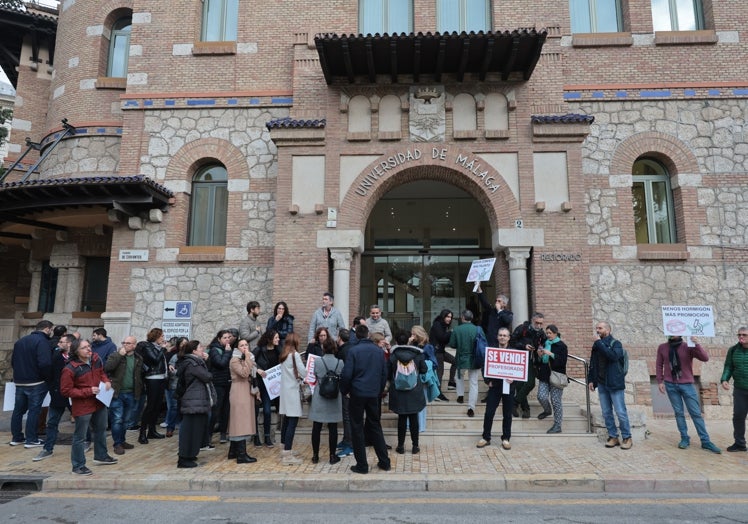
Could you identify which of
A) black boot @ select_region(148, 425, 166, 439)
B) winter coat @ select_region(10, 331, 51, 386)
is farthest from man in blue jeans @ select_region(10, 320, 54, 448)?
black boot @ select_region(148, 425, 166, 439)

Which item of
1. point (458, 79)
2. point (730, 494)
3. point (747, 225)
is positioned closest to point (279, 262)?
point (458, 79)

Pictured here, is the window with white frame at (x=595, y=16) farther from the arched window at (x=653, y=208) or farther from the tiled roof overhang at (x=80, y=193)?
the tiled roof overhang at (x=80, y=193)

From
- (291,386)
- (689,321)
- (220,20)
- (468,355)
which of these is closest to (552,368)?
(468,355)

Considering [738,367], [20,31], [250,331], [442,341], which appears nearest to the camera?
[738,367]

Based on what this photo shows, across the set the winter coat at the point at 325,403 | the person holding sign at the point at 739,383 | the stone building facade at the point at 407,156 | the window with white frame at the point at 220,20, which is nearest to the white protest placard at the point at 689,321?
the person holding sign at the point at 739,383

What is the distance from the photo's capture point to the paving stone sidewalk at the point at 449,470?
6160mm

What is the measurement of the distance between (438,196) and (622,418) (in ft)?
29.9

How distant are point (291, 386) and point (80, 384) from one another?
3.03 metres

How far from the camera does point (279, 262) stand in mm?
10789

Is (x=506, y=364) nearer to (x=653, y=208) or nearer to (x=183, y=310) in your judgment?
(x=653, y=208)

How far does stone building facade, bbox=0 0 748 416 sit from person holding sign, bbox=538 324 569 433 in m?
2.14

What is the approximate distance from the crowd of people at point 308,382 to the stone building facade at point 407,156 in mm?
2137

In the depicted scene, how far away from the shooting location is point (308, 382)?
7121mm

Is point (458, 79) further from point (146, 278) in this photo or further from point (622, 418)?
point (146, 278)
